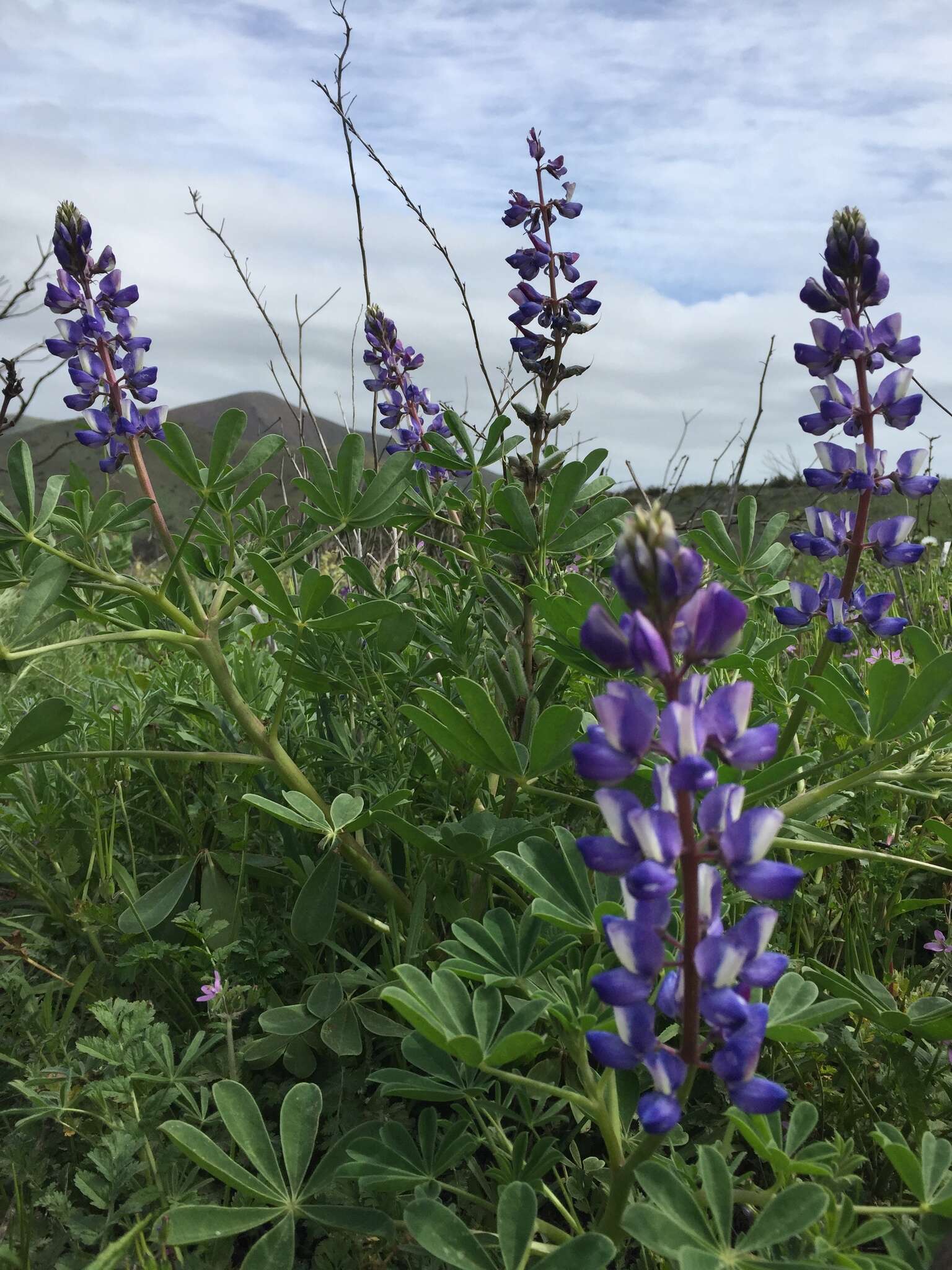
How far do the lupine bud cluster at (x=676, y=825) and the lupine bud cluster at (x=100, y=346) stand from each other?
5.11ft

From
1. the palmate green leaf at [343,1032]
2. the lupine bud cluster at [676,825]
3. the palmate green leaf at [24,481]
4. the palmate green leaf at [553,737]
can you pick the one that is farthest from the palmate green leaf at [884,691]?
the palmate green leaf at [24,481]

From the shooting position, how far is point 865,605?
1714 millimetres

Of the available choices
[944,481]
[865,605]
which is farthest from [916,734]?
[944,481]

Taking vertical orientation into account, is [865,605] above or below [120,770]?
above

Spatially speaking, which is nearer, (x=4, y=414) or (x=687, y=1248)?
(x=687, y=1248)

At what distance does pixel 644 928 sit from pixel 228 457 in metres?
1.29

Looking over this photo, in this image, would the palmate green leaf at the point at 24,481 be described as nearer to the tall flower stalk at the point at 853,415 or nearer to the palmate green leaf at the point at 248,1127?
the palmate green leaf at the point at 248,1127

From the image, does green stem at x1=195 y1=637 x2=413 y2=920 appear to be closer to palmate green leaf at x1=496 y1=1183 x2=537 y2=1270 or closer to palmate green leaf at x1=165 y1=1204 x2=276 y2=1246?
palmate green leaf at x1=165 y1=1204 x2=276 y2=1246

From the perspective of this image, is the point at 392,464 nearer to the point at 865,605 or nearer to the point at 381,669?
the point at 381,669

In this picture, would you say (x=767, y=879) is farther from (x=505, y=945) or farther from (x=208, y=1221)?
(x=208, y=1221)

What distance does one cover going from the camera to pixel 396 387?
2.91 m

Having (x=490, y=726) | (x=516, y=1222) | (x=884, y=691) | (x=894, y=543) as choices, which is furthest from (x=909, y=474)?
(x=516, y=1222)

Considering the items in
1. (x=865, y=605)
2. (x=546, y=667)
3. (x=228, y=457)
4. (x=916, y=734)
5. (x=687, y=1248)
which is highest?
(x=228, y=457)

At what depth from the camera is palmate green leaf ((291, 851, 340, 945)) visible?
155 centimetres
